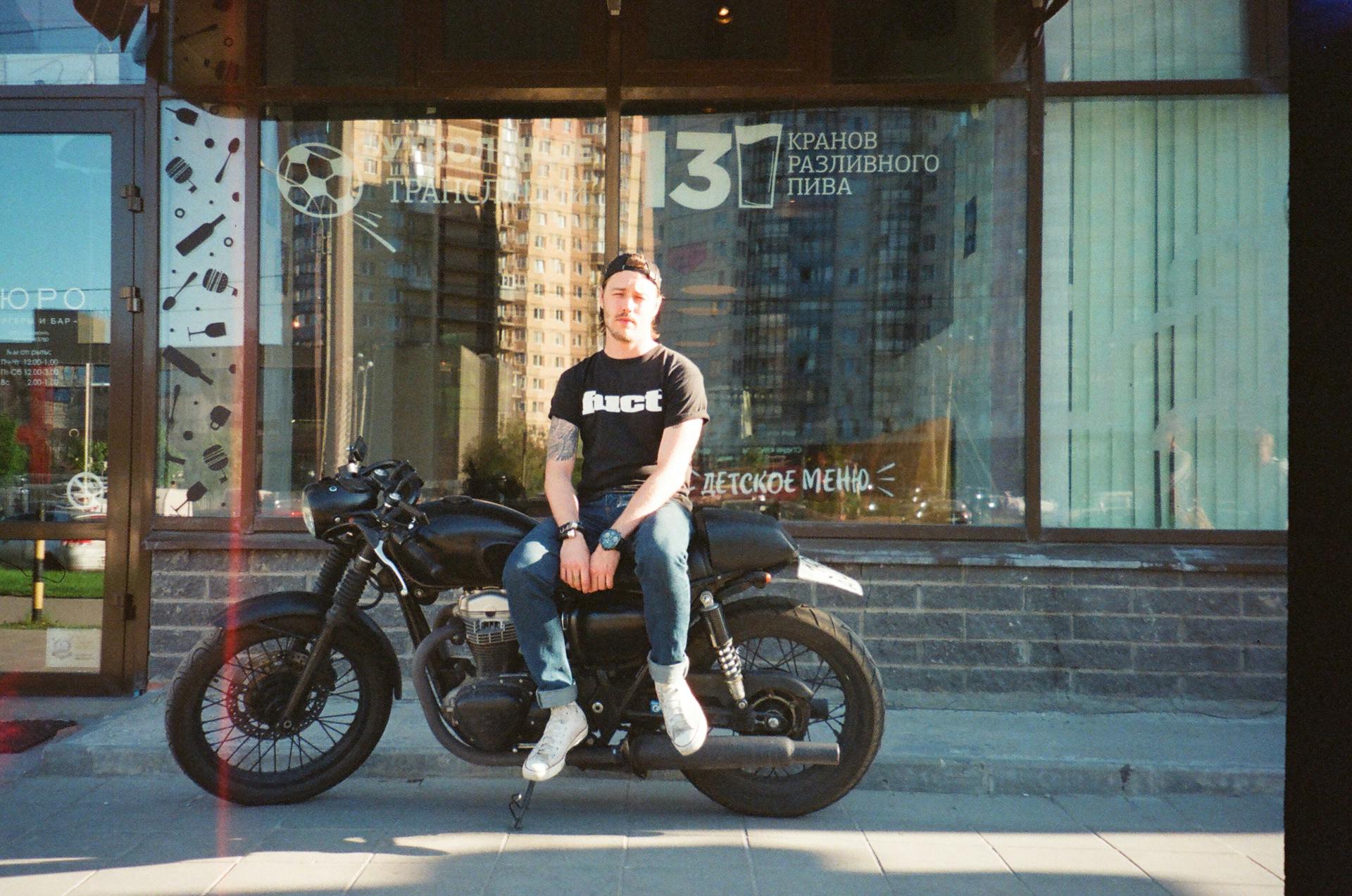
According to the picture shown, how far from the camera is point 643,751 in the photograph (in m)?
3.65

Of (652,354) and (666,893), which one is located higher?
(652,354)

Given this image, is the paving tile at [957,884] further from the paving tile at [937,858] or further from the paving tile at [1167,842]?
the paving tile at [1167,842]

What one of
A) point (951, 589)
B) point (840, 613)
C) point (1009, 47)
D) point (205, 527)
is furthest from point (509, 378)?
point (1009, 47)

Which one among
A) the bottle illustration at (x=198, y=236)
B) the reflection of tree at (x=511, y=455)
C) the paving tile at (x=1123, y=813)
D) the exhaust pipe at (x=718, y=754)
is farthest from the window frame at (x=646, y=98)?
the exhaust pipe at (x=718, y=754)

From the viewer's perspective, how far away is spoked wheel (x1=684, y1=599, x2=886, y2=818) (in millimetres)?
3787

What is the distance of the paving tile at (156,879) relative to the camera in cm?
328

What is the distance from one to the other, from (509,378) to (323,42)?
84.7 inches

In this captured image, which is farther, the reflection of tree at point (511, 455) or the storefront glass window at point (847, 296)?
the reflection of tree at point (511, 455)

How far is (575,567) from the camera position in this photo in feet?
11.8

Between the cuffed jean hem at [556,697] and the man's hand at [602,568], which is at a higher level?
the man's hand at [602,568]

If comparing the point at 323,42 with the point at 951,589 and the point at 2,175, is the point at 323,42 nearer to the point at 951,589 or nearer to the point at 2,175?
the point at 2,175

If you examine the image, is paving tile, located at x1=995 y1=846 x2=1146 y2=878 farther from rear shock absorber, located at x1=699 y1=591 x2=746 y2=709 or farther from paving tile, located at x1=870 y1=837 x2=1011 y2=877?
rear shock absorber, located at x1=699 y1=591 x2=746 y2=709

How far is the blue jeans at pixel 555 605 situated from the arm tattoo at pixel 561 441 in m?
0.46

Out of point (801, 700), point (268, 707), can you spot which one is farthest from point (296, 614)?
point (801, 700)
